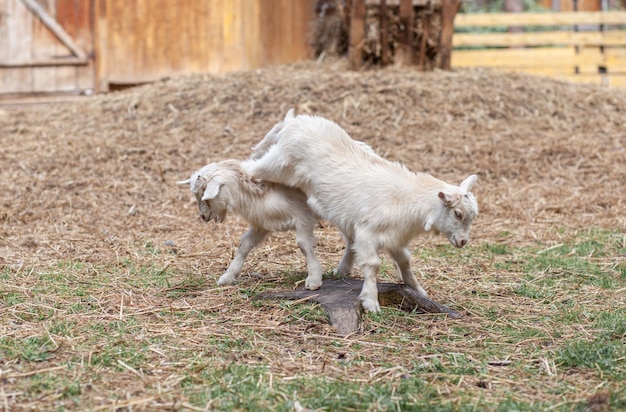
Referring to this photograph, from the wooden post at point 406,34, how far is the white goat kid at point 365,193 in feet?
19.5

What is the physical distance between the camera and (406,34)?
11.9m

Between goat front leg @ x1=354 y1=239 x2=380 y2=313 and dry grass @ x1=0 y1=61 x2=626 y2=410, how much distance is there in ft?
0.42

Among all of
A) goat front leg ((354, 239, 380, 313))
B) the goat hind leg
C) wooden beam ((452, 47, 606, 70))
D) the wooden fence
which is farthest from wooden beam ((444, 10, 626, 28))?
goat front leg ((354, 239, 380, 313))

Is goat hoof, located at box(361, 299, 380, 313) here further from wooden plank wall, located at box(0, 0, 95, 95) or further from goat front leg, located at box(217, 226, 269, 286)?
Answer: wooden plank wall, located at box(0, 0, 95, 95)

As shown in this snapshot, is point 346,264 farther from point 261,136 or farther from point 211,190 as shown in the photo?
point 261,136

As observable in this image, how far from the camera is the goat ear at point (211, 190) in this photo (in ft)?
18.8

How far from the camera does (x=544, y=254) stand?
7207mm

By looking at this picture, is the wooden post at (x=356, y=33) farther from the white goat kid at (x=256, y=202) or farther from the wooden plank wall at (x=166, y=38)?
the white goat kid at (x=256, y=202)

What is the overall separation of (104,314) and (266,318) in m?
1.01

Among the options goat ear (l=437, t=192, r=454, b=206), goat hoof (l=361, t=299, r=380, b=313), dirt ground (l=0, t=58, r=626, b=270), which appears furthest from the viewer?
dirt ground (l=0, t=58, r=626, b=270)

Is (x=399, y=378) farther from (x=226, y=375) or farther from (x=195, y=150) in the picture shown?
(x=195, y=150)

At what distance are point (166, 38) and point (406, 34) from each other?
4546 millimetres

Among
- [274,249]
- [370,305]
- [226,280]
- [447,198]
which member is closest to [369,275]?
[370,305]

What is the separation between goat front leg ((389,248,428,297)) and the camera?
222 inches
